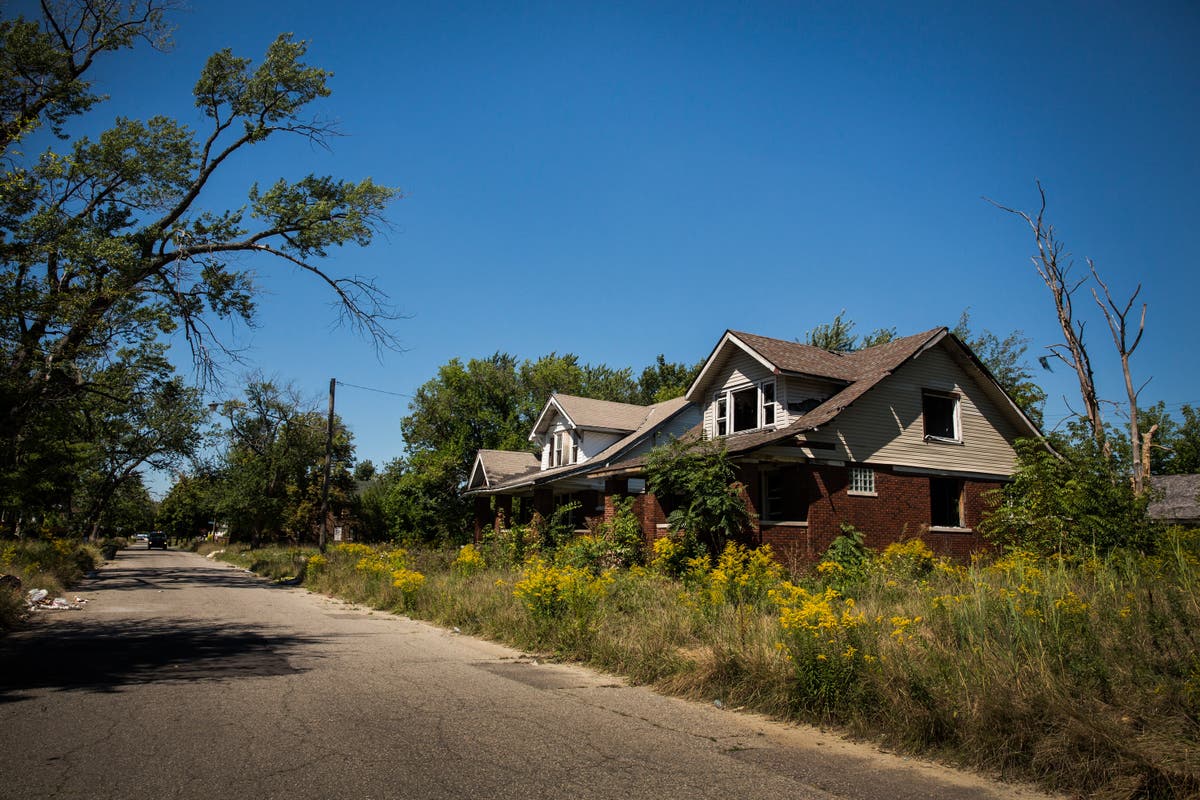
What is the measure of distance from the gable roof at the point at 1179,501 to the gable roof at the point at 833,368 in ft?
52.7

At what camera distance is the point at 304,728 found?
5.73 m

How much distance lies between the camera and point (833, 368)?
22.3 meters

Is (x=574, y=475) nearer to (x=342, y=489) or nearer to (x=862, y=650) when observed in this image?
(x=862, y=650)

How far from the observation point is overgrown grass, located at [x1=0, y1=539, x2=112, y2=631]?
39.4 feet

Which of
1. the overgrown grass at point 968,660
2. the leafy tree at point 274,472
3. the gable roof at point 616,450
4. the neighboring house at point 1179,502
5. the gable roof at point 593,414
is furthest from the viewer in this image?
the leafy tree at point 274,472

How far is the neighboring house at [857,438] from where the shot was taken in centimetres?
1898

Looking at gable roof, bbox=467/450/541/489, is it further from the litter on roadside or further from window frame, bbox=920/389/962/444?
the litter on roadside

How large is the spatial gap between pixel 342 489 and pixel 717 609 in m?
55.6

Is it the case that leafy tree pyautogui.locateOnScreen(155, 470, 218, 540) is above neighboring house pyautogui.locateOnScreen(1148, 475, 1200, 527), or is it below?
below

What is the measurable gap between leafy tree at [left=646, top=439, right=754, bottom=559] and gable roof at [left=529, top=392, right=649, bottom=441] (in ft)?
39.3

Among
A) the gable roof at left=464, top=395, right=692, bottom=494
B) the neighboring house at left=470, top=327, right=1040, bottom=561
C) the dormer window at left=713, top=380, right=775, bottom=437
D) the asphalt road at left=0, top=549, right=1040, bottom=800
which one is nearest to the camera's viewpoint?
the asphalt road at left=0, top=549, right=1040, bottom=800

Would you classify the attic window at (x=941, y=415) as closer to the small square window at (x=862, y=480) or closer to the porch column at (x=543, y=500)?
the small square window at (x=862, y=480)

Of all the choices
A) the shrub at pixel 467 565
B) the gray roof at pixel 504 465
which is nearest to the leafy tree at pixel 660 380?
the gray roof at pixel 504 465

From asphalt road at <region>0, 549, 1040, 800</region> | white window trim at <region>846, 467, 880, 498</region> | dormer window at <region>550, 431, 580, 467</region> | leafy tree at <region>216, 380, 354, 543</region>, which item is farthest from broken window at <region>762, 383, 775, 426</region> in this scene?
leafy tree at <region>216, 380, 354, 543</region>
